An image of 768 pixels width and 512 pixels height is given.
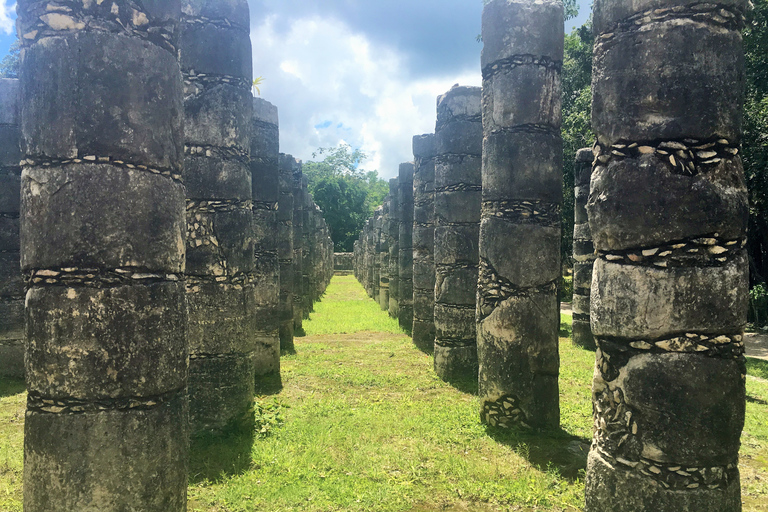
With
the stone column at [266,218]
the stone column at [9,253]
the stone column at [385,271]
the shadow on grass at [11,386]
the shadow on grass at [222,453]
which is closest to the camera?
the shadow on grass at [222,453]

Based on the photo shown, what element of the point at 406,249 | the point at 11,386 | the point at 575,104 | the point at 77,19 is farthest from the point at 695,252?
the point at 575,104

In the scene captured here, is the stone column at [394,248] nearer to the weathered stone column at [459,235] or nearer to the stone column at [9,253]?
the weathered stone column at [459,235]

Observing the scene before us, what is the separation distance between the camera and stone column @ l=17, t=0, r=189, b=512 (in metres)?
3.18

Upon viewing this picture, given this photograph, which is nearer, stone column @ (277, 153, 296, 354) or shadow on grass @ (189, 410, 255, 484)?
shadow on grass @ (189, 410, 255, 484)

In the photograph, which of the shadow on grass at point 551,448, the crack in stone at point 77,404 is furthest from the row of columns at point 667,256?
the crack in stone at point 77,404

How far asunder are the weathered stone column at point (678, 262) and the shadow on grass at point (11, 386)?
857 cm

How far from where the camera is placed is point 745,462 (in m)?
5.98

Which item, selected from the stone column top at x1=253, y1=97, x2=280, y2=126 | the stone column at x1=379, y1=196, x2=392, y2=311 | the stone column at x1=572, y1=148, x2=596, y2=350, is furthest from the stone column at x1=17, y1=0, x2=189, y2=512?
the stone column at x1=379, y1=196, x2=392, y2=311

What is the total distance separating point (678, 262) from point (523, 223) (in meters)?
3.16

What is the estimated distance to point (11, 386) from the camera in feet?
28.6

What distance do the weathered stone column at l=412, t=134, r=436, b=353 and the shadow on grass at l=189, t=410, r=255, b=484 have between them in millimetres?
6458

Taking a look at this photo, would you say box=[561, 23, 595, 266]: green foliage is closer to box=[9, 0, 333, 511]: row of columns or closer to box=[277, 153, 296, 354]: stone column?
box=[277, 153, 296, 354]: stone column

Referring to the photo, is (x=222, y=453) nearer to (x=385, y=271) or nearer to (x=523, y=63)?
(x=523, y=63)

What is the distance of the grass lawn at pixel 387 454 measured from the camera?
16.4ft
